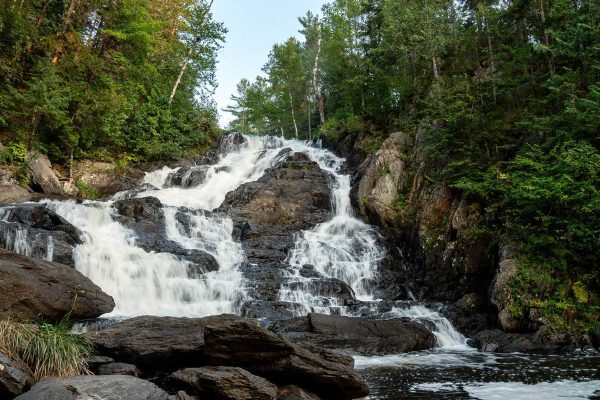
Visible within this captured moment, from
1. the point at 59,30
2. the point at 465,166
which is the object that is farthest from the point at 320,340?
the point at 59,30

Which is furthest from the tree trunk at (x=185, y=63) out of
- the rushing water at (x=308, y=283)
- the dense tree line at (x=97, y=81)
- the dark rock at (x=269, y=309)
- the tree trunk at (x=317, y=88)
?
the dark rock at (x=269, y=309)

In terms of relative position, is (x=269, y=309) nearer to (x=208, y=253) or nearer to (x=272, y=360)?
(x=208, y=253)

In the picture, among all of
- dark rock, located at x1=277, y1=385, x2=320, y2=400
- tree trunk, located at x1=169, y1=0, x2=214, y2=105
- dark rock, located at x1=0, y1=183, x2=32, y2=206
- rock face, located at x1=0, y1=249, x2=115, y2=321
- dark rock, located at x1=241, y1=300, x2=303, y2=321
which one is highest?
tree trunk, located at x1=169, y1=0, x2=214, y2=105

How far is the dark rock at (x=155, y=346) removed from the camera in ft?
24.5

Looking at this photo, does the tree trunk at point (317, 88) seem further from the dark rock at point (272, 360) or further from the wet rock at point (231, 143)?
the dark rock at point (272, 360)

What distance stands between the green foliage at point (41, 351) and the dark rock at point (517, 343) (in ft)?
34.0

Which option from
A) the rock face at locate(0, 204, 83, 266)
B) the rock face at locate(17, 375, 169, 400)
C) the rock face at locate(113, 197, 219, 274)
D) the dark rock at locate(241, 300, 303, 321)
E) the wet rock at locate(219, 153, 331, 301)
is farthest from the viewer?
the wet rock at locate(219, 153, 331, 301)

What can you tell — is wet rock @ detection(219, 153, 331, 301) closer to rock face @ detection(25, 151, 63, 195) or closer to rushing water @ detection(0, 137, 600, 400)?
rushing water @ detection(0, 137, 600, 400)

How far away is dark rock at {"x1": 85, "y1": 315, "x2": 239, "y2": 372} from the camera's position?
746 cm

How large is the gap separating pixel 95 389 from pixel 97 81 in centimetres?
2308

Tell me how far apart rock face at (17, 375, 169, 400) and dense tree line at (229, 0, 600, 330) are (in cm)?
1107

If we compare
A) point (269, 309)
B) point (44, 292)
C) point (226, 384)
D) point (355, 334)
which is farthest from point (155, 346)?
point (269, 309)

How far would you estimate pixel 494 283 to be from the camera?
1341cm

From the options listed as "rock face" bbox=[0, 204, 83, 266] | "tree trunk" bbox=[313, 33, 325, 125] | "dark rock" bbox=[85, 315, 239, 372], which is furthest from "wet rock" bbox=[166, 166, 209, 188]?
"dark rock" bbox=[85, 315, 239, 372]
